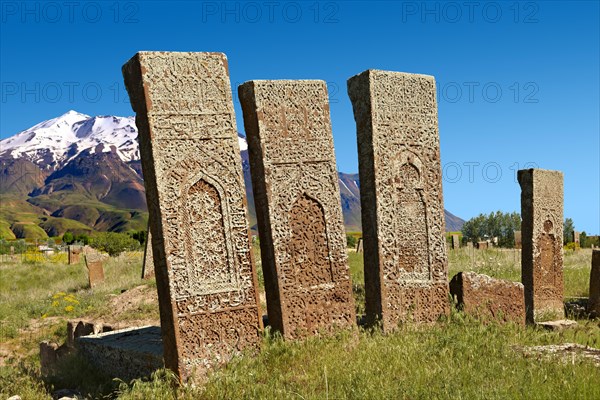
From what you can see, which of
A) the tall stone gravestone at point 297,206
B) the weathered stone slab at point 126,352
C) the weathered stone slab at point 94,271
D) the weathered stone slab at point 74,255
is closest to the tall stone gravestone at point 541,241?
the tall stone gravestone at point 297,206

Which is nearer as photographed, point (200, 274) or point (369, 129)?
point (200, 274)

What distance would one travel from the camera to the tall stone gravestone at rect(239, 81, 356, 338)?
773cm

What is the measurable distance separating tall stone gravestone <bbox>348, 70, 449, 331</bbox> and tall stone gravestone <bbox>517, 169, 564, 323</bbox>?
14.0 ft

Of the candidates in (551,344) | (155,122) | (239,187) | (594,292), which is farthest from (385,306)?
(594,292)

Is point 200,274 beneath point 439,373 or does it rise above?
above

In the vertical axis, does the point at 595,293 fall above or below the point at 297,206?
below

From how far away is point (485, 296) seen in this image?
917 centimetres

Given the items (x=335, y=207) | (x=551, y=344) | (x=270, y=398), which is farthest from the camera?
(x=335, y=207)

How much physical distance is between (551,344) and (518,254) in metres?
16.8

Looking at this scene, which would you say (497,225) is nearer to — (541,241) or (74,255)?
(74,255)

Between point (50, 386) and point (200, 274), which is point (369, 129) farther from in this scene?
point (50, 386)

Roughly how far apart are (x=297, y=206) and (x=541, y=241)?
6903mm

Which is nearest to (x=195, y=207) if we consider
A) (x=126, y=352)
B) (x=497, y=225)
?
(x=126, y=352)

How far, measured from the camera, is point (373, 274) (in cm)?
851
